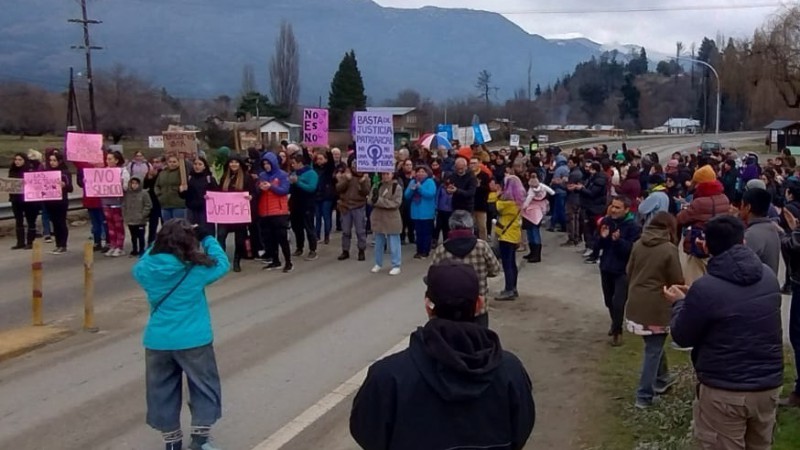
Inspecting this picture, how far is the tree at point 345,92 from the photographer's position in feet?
260

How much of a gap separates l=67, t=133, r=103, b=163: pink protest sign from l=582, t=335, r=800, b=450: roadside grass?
10.5 metres

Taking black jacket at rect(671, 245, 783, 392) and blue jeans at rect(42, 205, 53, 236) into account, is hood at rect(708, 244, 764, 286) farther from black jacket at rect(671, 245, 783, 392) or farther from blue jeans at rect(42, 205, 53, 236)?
blue jeans at rect(42, 205, 53, 236)

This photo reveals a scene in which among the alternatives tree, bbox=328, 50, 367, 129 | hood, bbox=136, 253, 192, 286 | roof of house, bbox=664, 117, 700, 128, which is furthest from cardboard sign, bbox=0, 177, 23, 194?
roof of house, bbox=664, 117, 700, 128

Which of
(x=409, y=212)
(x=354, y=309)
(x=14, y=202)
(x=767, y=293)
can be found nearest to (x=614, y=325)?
(x=354, y=309)

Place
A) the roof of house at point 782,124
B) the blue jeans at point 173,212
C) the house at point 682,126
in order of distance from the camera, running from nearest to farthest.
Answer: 1. the blue jeans at point 173,212
2. the roof of house at point 782,124
3. the house at point 682,126

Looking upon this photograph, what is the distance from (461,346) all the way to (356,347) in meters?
6.40

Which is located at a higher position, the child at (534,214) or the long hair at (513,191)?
the long hair at (513,191)

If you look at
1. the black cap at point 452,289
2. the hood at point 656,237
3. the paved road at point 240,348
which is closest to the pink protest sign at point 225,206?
the paved road at point 240,348

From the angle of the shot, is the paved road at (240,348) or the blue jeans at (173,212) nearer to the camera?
the paved road at (240,348)

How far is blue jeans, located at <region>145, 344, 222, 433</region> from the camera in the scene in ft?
20.3

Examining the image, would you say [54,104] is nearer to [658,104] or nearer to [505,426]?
[505,426]

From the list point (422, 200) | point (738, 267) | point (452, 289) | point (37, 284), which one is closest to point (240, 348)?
point (37, 284)

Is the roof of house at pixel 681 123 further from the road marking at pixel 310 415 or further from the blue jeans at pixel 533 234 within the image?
the road marking at pixel 310 415

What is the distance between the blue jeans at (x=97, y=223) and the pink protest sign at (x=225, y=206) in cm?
305
